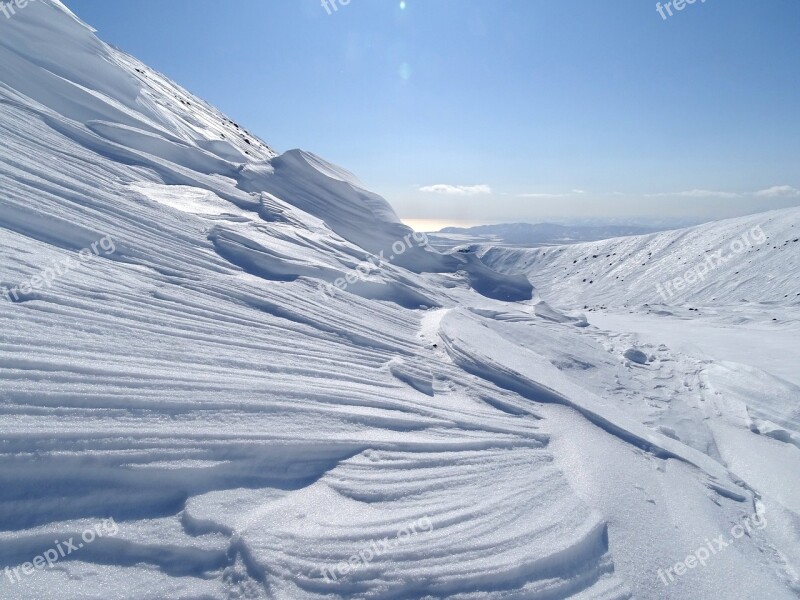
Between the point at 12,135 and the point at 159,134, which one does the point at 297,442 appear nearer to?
the point at 12,135

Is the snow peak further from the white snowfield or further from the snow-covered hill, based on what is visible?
the snow-covered hill

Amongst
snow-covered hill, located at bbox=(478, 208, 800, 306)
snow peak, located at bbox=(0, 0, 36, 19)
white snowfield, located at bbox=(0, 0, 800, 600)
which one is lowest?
white snowfield, located at bbox=(0, 0, 800, 600)

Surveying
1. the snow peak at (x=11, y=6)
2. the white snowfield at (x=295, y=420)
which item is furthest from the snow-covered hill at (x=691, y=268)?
the snow peak at (x=11, y=6)

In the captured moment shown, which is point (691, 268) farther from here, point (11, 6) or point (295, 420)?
point (11, 6)

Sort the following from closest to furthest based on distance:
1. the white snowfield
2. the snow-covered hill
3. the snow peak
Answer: the white snowfield, the snow peak, the snow-covered hill

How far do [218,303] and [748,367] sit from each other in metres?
11.6

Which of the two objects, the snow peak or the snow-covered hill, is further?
the snow-covered hill

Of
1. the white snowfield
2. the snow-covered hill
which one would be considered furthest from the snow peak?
the snow-covered hill

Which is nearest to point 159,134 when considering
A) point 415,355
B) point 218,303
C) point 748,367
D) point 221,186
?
point 221,186

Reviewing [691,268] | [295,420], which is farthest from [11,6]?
[691,268]

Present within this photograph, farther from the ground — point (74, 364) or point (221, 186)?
point (221, 186)

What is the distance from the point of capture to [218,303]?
6.79 meters

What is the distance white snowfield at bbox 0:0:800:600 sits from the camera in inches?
131

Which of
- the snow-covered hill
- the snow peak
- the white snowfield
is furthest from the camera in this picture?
the snow-covered hill
